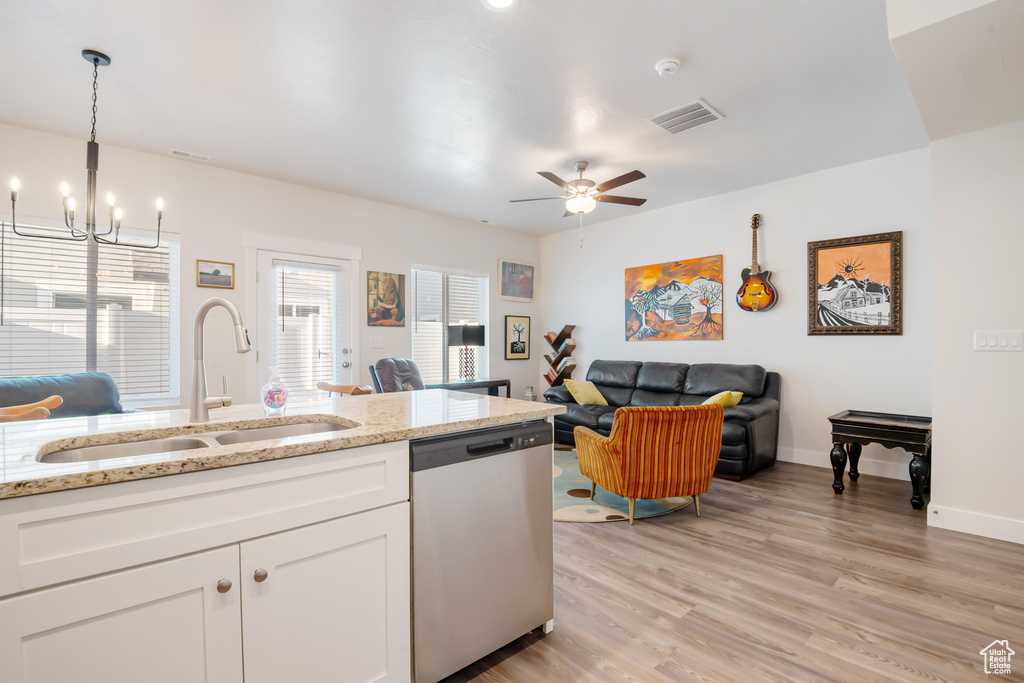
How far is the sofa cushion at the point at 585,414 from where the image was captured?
486 cm

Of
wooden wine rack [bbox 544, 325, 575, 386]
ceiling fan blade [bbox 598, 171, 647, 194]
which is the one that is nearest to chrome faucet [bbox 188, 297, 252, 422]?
ceiling fan blade [bbox 598, 171, 647, 194]

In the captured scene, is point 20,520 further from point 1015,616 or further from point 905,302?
point 905,302

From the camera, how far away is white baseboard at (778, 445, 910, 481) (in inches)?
158

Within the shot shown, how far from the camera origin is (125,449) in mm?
1487

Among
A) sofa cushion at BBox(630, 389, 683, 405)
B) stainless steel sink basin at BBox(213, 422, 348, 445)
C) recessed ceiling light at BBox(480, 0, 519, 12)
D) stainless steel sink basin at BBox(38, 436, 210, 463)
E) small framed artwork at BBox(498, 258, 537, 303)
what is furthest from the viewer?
small framed artwork at BBox(498, 258, 537, 303)

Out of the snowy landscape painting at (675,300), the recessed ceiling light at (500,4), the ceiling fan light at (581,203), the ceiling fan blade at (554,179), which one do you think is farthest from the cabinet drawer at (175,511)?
the snowy landscape painting at (675,300)

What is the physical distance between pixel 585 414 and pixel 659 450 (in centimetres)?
203

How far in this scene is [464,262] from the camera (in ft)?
20.3

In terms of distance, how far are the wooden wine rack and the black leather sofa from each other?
1.36ft

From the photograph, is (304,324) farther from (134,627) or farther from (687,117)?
(134,627)

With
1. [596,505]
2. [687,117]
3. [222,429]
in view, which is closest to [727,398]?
[596,505]

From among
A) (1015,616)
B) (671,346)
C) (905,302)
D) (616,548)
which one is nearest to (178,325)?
(616,548)

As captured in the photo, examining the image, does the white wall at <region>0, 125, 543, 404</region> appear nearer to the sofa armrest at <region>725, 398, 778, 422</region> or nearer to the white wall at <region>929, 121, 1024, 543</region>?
the sofa armrest at <region>725, 398, 778, 422</region>

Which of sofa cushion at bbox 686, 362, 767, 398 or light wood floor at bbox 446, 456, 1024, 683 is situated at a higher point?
sofa cushion at bbox 686, 362, 767, 398
